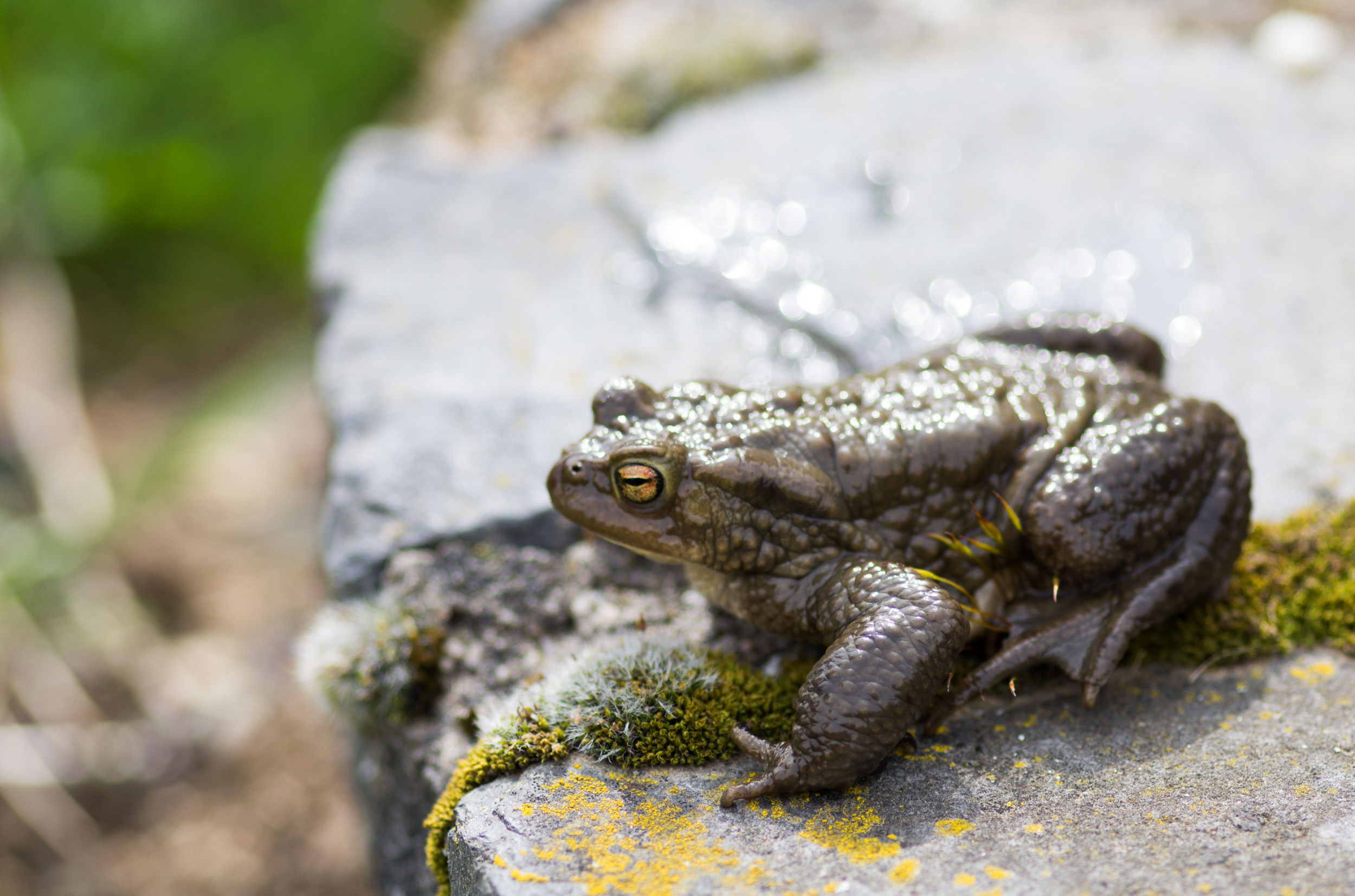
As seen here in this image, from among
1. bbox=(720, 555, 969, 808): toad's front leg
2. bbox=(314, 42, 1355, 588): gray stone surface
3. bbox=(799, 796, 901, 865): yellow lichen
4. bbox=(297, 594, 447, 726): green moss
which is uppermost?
bbox=(314, 42, 1355, 588): gray stone surface

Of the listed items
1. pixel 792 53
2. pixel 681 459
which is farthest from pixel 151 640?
pixel 792 53

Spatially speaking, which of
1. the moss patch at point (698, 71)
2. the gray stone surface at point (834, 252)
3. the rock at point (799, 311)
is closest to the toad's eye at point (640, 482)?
the rock at point (799, 311)

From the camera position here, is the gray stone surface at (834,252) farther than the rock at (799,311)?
Yes

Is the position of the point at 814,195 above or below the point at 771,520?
above

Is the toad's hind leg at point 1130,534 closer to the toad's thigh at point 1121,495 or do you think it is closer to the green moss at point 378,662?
the toad's thigh at point 1121,495

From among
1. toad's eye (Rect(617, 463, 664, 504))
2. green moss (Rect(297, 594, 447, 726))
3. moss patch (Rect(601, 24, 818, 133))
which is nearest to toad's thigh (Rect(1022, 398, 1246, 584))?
toad's eye (Rect(617, 463, 664, 504))

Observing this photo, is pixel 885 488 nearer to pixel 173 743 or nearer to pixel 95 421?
pixel 173 743

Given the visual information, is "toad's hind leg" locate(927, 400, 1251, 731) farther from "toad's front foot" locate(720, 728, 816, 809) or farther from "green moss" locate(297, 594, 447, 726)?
"green moss" locate(297, 594, 447, 726)
